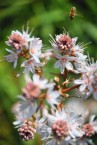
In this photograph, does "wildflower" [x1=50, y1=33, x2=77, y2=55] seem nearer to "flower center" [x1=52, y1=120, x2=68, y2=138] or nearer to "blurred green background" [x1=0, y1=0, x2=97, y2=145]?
"flower center" [x1=52, y1=120, x2=68, y2=138]

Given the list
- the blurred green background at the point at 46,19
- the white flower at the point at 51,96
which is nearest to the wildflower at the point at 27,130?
the white flower at the point at 51,96

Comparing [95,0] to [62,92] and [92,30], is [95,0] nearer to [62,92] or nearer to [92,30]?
[92,30]

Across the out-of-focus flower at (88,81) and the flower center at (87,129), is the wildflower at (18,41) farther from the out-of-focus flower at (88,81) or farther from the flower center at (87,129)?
the flower center at (87,129)

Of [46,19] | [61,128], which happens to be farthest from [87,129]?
[46,19]

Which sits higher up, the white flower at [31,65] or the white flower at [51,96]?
the white flower at [31,65]

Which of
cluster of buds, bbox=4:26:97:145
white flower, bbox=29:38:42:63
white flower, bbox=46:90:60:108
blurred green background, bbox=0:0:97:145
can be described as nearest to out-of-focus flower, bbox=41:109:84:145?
cluster of buds, bbox=4:26:97:145

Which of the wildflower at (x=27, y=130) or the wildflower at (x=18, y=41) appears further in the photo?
the wildflower at (x=18, y=41)

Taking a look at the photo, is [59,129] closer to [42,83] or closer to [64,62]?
[42,83]

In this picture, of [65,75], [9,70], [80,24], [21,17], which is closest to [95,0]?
[80,24]
